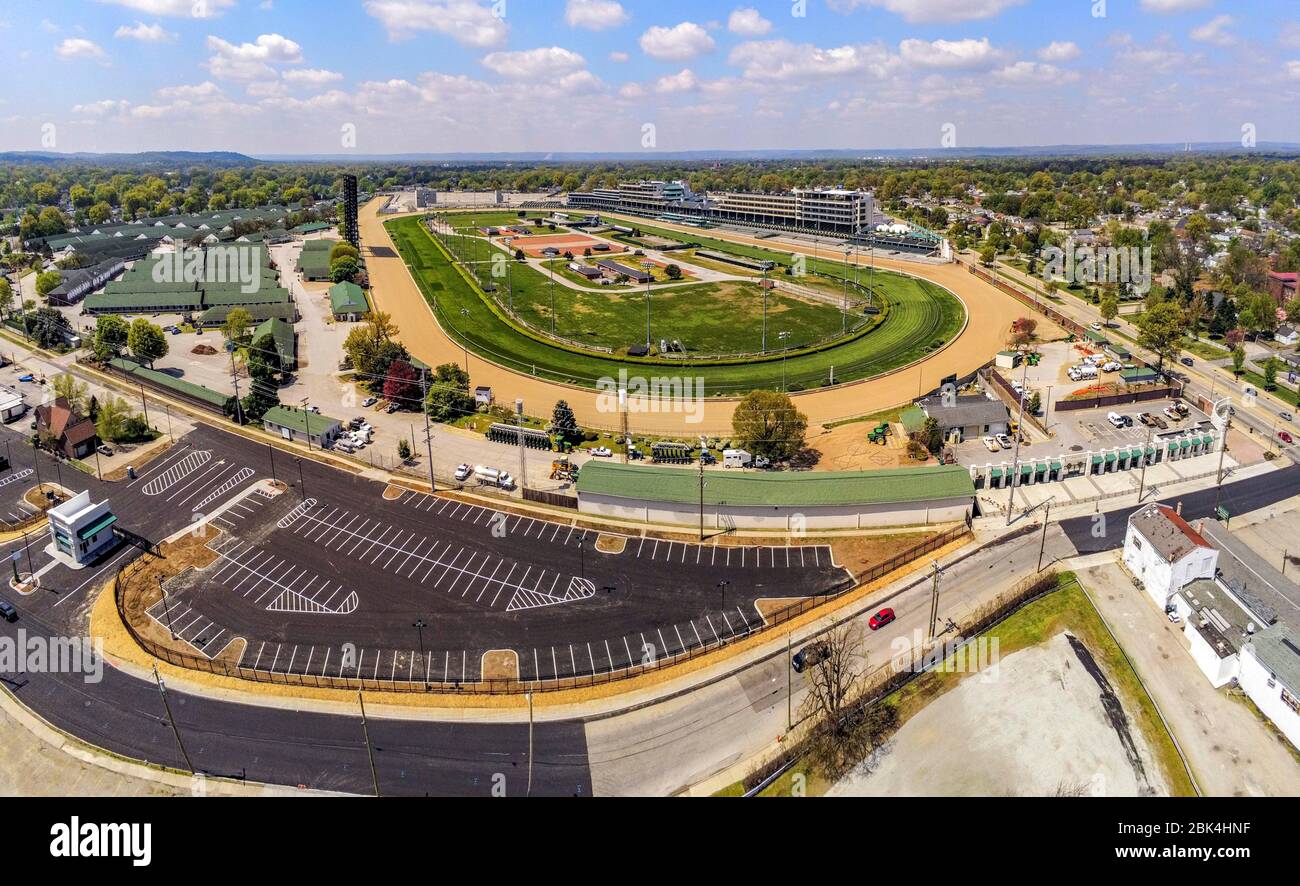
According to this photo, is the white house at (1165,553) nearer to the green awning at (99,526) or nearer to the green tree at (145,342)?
the green awning at (99,526)

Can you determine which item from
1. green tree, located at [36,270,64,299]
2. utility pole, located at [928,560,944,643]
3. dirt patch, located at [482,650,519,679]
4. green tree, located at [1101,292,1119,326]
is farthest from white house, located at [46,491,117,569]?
green tree, located at [1101,292,1119,326]

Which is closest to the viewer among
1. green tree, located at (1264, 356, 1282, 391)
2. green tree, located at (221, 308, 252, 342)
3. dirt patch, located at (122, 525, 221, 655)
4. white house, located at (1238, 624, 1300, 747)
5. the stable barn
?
white house, located at (1238, 624, 1300, 747)

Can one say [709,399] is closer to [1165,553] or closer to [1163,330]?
[1165,553]

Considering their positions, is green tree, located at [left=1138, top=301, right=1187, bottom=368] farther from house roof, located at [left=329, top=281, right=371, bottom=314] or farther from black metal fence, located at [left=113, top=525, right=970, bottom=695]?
house roof, located at [left=329, top=281, right=371, bottom=314]

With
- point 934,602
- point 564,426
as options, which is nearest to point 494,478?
point 564,426

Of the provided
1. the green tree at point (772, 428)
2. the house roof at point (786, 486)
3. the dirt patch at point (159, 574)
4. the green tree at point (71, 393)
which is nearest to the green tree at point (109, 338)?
the green tree at point (71, 393)
